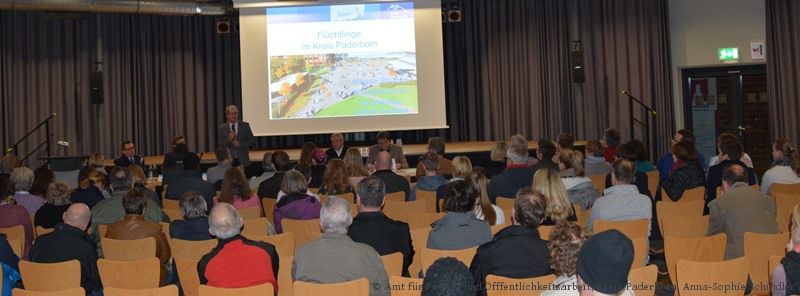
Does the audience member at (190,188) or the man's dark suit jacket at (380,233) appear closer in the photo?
Answer: the man's dark suit jacket at (380,233)

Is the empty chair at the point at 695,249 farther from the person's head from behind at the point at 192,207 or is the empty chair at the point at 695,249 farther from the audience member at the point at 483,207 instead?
the person's head from behind at the point at 192,207

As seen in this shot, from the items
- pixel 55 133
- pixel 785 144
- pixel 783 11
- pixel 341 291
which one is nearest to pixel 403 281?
pixel 341 291

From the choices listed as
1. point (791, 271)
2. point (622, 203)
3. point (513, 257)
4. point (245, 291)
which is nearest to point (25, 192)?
point (245, 291)

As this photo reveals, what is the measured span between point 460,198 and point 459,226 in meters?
0.16

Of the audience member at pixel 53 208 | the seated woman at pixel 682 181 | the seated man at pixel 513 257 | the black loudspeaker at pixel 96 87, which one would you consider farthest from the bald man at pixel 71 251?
the black loudspeaker at pixel 96 87

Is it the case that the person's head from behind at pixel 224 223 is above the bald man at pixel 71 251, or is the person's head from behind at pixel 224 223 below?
above

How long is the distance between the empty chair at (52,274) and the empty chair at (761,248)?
366cm

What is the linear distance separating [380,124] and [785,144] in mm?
7264

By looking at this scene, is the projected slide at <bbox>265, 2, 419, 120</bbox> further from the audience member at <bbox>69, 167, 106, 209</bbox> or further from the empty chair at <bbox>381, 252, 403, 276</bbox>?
the empty chair at <bbox>381, 252, 403, 276</bbox>

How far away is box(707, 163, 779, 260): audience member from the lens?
5555mm

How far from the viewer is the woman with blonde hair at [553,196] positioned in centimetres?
541

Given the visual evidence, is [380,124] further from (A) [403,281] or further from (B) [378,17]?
(A) [403,281]

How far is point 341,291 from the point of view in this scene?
156 inches

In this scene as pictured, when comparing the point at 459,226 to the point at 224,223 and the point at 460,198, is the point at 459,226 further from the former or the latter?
the point at 224,223
